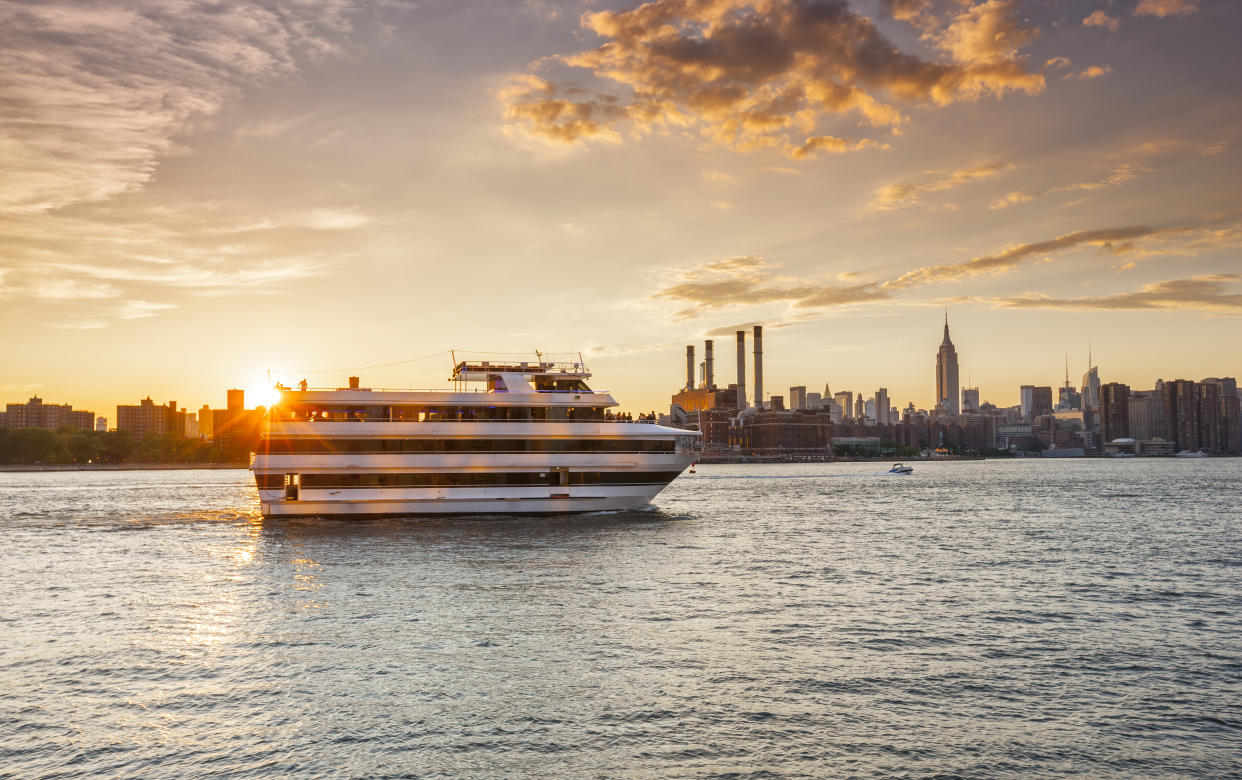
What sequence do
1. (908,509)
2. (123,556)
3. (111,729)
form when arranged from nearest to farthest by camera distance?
1. (111,729)
2. (123,556)
3. (908,509)

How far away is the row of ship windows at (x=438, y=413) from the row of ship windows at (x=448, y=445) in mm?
1401

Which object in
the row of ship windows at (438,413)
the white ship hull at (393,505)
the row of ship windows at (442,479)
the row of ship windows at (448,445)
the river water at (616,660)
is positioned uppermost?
the row of ship windows at (438,413)

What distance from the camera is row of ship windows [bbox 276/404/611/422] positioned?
186ft

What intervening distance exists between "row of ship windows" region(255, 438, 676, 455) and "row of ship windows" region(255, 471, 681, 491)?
167cm

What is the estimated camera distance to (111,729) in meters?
17.2

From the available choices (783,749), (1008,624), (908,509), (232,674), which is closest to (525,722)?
(783,749)

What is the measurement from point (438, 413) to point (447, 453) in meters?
2.88

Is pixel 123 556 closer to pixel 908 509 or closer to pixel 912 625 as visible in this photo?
pixel 912 625

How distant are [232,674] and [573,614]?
1075cm

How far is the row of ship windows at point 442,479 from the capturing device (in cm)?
5662

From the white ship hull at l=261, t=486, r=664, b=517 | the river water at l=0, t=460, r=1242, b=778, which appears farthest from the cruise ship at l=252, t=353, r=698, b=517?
the river water at l=0, t=460, r=1242, b=778

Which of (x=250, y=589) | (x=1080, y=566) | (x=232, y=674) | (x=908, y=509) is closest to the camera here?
(x=232, y=674)

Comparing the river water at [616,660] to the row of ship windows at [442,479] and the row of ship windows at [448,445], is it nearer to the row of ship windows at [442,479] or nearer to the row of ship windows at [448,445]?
the row of ship windows at [442,479]

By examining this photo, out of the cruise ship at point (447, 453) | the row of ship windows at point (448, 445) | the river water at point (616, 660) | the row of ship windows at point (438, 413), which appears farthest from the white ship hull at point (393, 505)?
the river water at point (616, 660)
